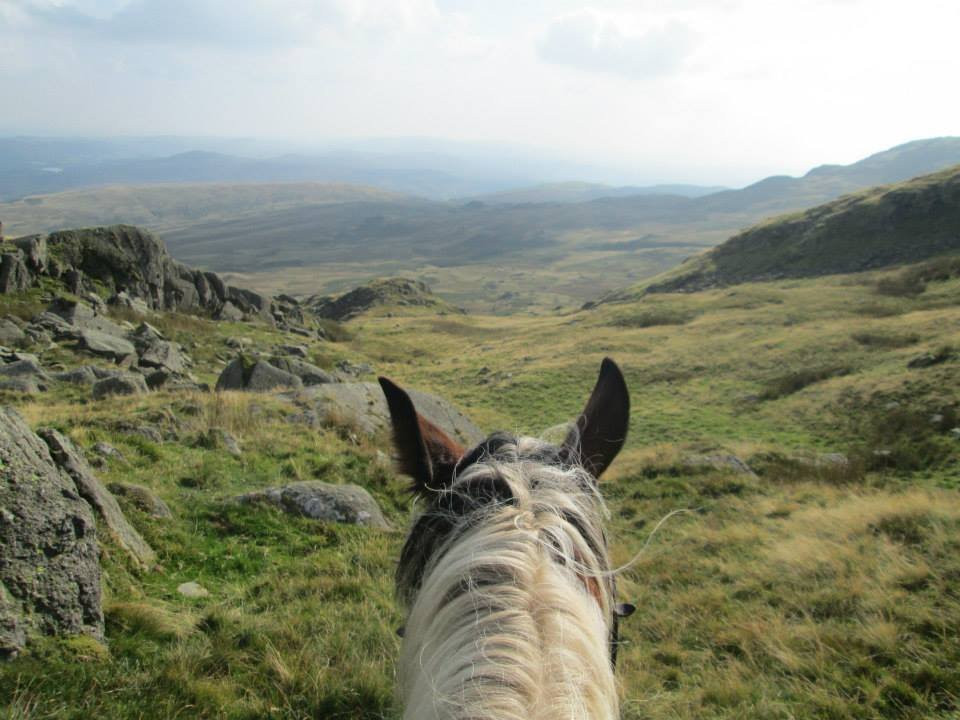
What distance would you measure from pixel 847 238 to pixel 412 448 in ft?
251

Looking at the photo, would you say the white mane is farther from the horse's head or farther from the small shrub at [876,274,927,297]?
the small shrub at [876,274,927,297]

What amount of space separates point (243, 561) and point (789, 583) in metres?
6.10

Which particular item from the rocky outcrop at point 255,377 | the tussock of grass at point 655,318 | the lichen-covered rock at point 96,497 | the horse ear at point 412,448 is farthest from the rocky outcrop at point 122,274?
the tussock of grass at point 655,318

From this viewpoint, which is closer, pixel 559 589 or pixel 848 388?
pixel 559 589

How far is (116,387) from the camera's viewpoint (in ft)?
40.8

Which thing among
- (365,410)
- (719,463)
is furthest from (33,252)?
(719,463)

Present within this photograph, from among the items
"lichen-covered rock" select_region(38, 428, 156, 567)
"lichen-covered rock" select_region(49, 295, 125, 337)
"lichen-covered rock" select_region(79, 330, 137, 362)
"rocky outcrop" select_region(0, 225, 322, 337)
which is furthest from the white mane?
"rocky outcrop" select_region(0, 225, 322, 337)

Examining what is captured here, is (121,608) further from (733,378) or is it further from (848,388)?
(733,378)

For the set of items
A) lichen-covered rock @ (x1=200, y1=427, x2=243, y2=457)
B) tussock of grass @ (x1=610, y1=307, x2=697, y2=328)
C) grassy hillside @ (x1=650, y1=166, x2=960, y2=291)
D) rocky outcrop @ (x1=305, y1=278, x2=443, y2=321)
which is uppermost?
grassy hillside @ (x1=650, y1=166, x2=960, y2=291)

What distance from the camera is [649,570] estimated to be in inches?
299

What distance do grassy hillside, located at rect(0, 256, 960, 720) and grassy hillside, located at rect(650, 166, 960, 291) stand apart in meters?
48.8

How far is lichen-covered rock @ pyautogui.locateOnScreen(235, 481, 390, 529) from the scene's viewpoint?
6895 mm

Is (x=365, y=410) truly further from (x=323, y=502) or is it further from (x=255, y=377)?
Answer: (x=323, y=502)

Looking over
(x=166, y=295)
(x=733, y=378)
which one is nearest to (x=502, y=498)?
(x=733, y=378)
